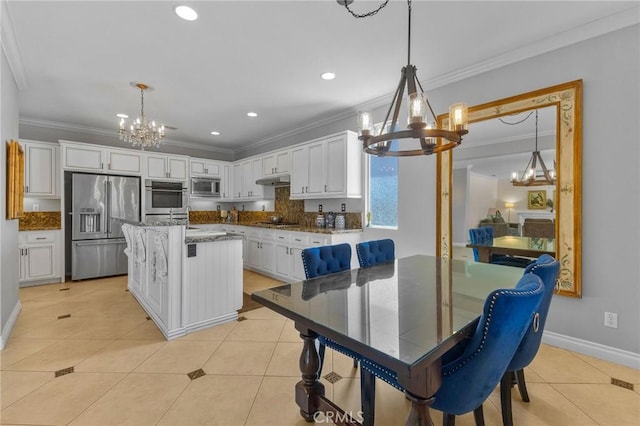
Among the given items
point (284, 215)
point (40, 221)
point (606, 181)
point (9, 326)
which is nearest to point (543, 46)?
point (606, 181)

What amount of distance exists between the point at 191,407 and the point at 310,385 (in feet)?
2.63

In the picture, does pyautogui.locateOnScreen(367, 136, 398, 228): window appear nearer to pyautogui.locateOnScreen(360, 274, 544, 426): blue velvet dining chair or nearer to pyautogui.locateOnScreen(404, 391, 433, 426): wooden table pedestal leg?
pyautogui.locateOnScreen(360, 274, 544, 426): blue velvet dining chair

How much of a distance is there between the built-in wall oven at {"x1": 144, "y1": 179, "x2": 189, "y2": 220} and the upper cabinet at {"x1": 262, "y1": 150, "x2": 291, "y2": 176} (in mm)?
1836

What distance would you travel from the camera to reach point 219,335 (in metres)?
2.80

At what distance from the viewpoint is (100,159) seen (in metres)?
5.03

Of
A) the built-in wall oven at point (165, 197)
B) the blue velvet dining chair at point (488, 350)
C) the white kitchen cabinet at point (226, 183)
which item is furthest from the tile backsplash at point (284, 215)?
the blue velvet dining chair at point (488, 350)

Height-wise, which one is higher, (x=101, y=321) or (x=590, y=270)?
(x=590, y=270)

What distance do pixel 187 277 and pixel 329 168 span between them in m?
2.49

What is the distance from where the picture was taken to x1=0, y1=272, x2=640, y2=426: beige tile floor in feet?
5.68

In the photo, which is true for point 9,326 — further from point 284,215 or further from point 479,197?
point 479,197

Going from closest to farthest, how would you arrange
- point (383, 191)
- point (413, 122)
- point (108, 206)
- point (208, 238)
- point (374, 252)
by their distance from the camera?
1. point (413, 122)
2. point (374, 252)
3. point (208, 238)
4. point (383, 191)
5. point (108, 206)

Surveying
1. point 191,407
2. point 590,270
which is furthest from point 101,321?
point 590,270

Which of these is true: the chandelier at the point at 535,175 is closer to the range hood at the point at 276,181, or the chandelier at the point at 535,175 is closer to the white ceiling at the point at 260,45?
the white ceiling at the point at 260,45

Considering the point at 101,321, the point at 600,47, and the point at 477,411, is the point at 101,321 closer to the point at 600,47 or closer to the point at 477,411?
the point at 477,411
